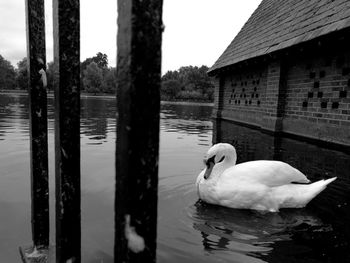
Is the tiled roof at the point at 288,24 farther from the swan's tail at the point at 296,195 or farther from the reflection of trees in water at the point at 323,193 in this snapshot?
the swan's tail at the point at 296,195

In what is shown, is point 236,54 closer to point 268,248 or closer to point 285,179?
point 285,179

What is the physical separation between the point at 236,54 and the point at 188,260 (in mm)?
13503

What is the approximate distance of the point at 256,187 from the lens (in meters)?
3.88

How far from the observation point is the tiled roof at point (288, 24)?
798cm

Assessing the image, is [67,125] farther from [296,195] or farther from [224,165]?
[296,195]

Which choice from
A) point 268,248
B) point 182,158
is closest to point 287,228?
point 268,248

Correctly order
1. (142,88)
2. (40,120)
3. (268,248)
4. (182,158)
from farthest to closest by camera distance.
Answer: (182,158), (268,248), (40,120), (142,88)

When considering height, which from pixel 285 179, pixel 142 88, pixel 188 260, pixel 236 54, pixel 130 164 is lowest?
pixel 188 260

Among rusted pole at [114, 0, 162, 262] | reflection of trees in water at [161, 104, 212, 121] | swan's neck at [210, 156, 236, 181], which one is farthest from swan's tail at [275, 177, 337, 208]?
reflection of trees in water at [161, 104, 212, 121]

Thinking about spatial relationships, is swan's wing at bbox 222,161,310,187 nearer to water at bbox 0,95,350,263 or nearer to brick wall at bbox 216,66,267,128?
water at bbox 0,95,350,263

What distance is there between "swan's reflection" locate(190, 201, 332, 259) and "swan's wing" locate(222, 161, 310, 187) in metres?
0.37

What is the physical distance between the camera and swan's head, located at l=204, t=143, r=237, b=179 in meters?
4.25

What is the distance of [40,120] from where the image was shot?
2486 millimetres

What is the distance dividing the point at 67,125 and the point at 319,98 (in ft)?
28.4
